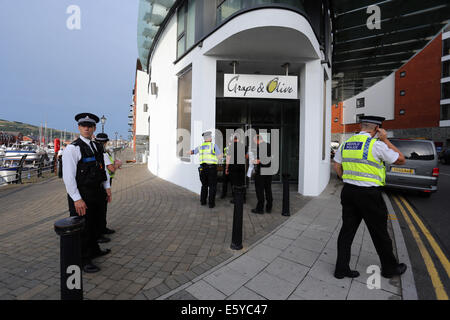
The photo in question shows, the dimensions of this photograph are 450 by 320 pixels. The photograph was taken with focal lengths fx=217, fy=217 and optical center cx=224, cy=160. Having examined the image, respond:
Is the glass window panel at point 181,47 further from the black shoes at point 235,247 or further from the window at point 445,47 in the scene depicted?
the window at point 445,47

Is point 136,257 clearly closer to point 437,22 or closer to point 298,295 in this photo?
point 298,295

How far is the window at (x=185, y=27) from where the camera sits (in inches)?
307

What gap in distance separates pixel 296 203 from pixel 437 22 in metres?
8.18

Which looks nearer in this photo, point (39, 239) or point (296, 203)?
point (39, 239)

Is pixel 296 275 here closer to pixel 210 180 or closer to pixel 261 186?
pixel 261 186

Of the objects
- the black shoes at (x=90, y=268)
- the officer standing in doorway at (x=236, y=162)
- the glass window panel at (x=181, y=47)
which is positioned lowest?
the black shoes at (x=90, y=268)

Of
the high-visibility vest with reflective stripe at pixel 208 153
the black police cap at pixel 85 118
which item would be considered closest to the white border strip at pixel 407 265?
the high-visibility vest with reflective stripe at pixel 208 153

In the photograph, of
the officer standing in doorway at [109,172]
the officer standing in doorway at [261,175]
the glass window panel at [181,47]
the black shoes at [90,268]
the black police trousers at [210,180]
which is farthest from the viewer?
the glass window panel at [181,47]

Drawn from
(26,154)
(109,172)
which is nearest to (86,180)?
(109,172)

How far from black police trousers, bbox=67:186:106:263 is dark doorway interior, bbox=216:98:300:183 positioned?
21.2ft

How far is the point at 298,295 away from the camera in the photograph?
2350 mm

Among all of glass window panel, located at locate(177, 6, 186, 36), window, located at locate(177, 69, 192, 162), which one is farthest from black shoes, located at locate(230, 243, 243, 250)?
glass window panel, located at locate(177, 6, 186, 36)

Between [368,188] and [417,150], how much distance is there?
631cm
